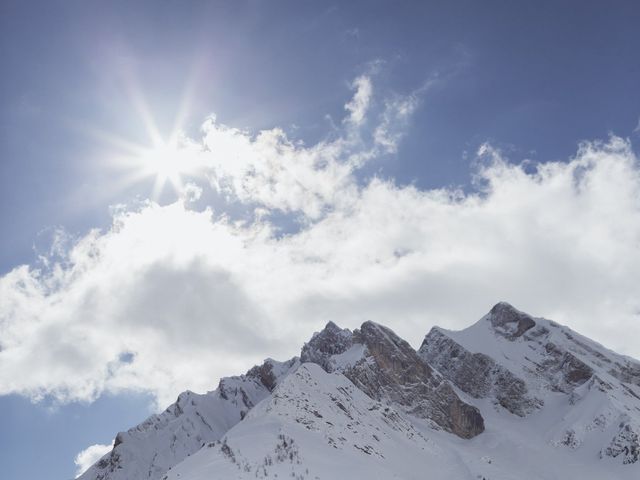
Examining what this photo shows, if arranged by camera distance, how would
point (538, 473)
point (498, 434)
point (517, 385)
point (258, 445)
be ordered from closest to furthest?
point (258, 445) → point (538, 473) → point (498, 434) → point (517, 385)

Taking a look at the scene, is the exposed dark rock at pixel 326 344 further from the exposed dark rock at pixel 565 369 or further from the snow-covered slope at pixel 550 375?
the exposed dark rock at pixel 565 369

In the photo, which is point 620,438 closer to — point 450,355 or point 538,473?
point 538,473

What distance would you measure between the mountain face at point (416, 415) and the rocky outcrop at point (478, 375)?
267 mm

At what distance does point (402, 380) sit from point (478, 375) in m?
25.0

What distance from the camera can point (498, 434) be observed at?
96.3m

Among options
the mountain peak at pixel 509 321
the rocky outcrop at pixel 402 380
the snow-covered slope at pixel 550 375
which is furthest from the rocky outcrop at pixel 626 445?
the mountain peak at pixel 509 321

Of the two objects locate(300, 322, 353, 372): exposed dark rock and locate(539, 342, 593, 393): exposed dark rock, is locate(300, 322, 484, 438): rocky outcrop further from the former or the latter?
locate(539, 342, 593, 393): exposed dark rock

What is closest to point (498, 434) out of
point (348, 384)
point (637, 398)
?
A: point (637, 398)

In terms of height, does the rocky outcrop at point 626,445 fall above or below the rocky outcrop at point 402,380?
below

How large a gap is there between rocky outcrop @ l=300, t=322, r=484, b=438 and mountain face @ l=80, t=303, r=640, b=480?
279 mm

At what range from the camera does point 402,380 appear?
10569 cm

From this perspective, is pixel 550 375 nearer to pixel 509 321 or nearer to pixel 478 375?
pixel 478 375

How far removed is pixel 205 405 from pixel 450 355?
63.4 m

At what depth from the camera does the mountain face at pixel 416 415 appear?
37.0m
